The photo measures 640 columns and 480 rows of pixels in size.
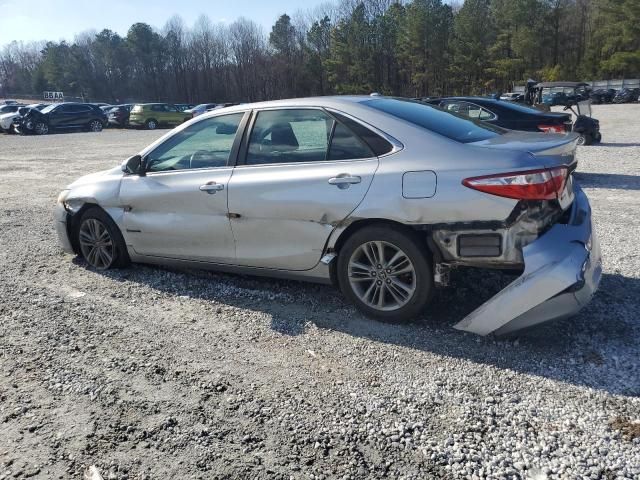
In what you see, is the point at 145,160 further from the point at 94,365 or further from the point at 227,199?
the point at 94,365

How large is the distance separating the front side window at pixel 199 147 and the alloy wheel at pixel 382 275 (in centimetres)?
148

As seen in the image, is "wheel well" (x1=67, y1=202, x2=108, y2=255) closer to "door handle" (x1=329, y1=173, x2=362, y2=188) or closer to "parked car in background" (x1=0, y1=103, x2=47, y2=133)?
"door handle" (x1=329, y1=173, x2=362, y2=188)

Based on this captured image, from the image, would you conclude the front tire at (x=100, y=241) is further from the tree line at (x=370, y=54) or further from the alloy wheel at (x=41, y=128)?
the tree line at (x=370, y=54)

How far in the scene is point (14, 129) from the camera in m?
32.7

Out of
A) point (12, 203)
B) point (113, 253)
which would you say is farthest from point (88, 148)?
point (113, 253)

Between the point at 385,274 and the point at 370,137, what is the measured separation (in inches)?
39.2

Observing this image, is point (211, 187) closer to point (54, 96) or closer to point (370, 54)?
point (370, 54)

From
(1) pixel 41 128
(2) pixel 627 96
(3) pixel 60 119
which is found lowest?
(1) pixel 41 128

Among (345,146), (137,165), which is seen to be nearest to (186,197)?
(137,165)

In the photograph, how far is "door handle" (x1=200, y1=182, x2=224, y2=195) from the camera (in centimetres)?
443

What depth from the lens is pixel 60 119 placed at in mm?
31953

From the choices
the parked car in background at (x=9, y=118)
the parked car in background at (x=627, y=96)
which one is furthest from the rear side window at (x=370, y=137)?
the parked car in background at (x=627, y=96)

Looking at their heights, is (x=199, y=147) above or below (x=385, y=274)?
above

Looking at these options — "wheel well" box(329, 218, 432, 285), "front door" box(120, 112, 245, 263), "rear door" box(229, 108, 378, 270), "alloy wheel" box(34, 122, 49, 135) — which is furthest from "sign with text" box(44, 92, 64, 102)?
"wheel well" box(329, 218, 432, 285)
